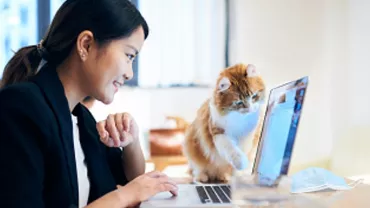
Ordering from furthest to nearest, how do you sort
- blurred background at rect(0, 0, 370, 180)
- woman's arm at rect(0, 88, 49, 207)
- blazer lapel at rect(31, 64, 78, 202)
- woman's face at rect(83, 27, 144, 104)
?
1. blurred background at rect(0, 0, 370, 180)
2. woman's face at rect(83, 27, 144, 104)
3. blazer lapel at rect(31, 64, 78, 202)
4. woman's arm at rect(0, 88, 49, 207)

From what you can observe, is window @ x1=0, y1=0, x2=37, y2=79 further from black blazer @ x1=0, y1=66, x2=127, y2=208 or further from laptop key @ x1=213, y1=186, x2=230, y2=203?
laptop key @ x1=213, y1=186, x2=230, y2=203

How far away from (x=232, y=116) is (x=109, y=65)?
325 millimetres

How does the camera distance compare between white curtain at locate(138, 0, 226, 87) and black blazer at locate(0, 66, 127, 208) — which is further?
white curtain at locate(138, 0, 226, 87)

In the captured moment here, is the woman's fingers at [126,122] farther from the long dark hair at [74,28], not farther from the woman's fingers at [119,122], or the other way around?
the long dark hair at [74,28]

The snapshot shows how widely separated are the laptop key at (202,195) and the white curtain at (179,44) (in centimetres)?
159

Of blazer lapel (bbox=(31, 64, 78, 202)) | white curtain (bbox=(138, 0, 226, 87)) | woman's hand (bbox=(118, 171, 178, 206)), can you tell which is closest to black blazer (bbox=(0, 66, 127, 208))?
blazer lapel (bbox=(31, 64, 78, 202))

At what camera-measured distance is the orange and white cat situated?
35.0 inches

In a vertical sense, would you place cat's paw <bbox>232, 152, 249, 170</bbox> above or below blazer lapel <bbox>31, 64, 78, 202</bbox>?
below

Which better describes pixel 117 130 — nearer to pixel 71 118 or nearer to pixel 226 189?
pixel 71 118

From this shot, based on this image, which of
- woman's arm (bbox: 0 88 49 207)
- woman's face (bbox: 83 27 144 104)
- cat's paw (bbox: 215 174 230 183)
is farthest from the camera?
cat's paw (bbox: 215 174 230 183)

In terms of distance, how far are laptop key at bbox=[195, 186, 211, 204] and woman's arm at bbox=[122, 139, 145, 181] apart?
0.22m

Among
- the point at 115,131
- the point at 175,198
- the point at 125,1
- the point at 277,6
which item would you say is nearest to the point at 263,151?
the point at 175,198

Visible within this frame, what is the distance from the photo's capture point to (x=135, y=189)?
2.53 ft

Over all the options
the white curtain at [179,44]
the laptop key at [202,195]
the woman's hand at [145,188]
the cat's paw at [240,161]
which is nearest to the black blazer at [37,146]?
the woman's hand at [145,188]
